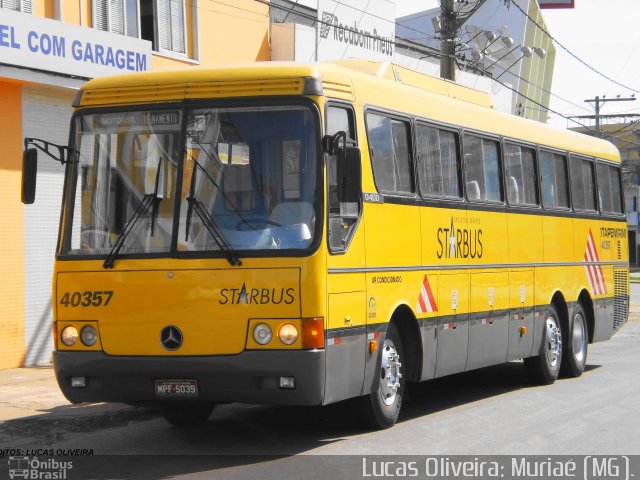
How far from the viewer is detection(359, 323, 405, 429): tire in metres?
10.9

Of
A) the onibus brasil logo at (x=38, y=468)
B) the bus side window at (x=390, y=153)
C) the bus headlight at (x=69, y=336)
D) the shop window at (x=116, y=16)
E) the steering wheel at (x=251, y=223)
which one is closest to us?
the onibus brasil logo at (x=38, y=468)

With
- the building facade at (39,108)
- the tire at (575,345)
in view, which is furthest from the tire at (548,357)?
the building facade at (39,108)

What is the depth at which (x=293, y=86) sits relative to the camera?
9.84 meters

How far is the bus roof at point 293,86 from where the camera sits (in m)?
9.88

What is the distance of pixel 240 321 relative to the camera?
9508 millimetres

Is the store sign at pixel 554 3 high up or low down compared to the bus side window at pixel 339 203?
up

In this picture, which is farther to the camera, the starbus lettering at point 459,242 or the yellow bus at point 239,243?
the starbus lettering at point 459,242

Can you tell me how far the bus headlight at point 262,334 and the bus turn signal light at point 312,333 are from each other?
281 mm

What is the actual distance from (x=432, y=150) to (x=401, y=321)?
1.94 m

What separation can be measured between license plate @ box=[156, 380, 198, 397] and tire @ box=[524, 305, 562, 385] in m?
6.86

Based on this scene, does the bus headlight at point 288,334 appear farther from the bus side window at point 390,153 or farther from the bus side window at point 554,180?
the bus side window at point 554,180

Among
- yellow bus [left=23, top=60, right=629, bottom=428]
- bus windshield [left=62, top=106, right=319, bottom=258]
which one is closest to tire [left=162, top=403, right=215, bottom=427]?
yellow bus [left=23, top=60, right=629, bottom=428]

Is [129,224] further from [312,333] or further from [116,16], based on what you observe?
[116,16]

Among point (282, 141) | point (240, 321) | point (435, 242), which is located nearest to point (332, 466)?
point (240, 321)
